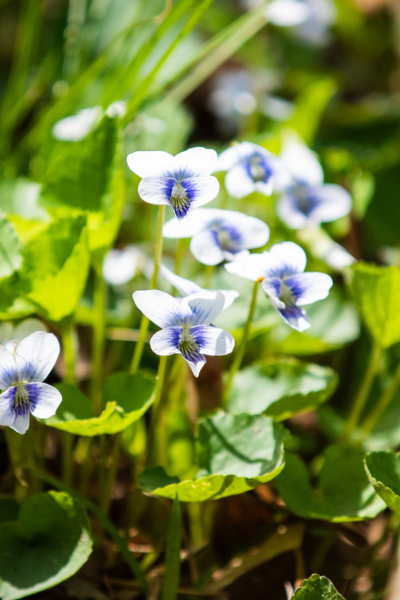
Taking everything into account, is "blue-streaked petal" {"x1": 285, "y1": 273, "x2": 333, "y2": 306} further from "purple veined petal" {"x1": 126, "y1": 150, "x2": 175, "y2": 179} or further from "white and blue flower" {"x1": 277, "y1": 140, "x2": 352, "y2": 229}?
"white and blue flower" {"x1": 277, "y1": 140, "x2": 352, "y2": 229}

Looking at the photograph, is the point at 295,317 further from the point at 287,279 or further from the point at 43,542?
the point at 43,542

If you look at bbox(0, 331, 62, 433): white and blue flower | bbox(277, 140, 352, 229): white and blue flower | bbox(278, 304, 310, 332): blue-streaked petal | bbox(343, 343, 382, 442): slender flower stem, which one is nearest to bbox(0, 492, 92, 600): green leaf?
bbox(0, 331, 62, 433): white and blue flower

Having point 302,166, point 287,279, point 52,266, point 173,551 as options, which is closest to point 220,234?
point 287,279

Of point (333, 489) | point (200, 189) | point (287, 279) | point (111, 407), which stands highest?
point (200, 189)

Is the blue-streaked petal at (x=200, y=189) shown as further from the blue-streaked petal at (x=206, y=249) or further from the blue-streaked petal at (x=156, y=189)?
the blue-streaked petal at (x=206, y=249)

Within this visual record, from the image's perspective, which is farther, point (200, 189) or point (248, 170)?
point (248, 170)
